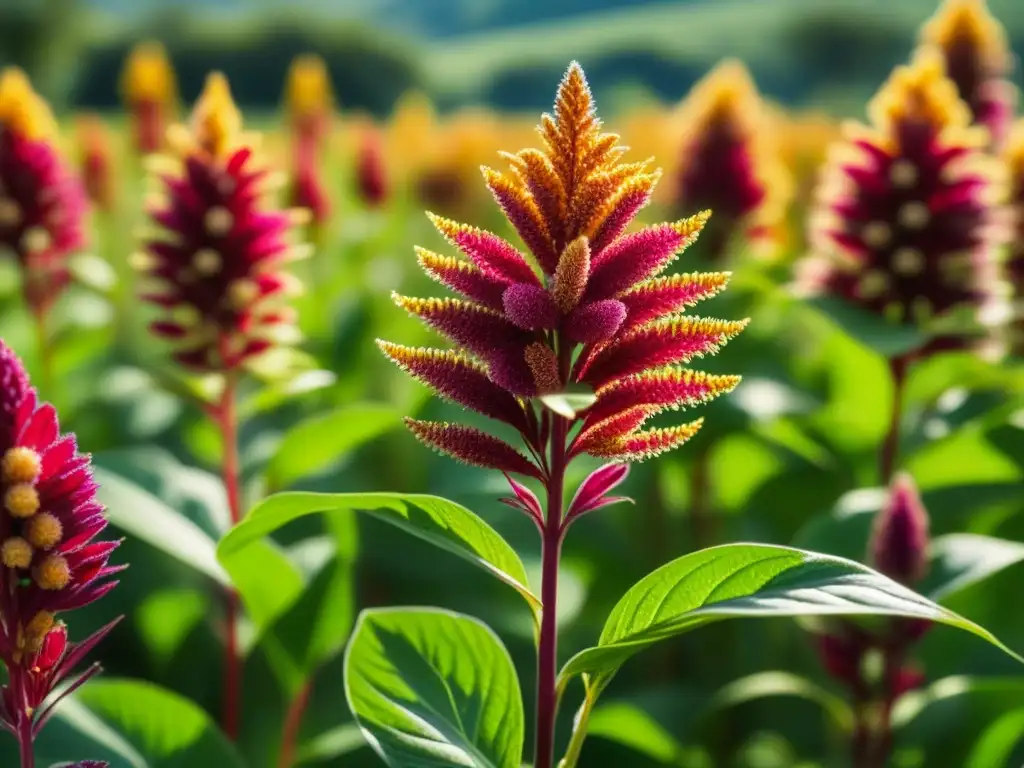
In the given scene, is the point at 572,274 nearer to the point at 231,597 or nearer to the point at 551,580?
the point at 551,580

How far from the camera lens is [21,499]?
943 mm

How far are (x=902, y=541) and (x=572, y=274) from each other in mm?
903

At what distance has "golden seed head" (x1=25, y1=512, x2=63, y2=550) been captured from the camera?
964 millimetres

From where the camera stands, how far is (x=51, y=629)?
3.32ft

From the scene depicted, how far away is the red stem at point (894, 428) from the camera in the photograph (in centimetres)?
236

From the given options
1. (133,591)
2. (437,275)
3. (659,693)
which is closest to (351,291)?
(133,591)

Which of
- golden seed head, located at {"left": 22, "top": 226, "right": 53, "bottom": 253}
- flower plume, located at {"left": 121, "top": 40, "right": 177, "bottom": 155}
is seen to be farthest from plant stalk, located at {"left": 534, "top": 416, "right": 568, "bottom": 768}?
flower plume, located at {"left": 121, "top": 40, "right": 177, "bottom": 155}

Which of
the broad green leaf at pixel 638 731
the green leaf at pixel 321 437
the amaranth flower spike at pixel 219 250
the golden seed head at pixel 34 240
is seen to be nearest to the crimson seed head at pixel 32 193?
the golden seed head at pixel 34 240

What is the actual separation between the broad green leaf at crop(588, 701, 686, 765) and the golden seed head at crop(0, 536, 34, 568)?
1304 mm

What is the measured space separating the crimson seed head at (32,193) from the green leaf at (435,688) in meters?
2.34

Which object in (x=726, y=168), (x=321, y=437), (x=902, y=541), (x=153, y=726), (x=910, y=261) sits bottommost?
(x=153, y=726)

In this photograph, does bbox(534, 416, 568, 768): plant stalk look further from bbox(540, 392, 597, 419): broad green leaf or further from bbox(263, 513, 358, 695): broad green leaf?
bbox(263, 513, 358, 695): broad green leaf

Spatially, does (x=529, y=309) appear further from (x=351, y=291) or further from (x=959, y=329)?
(x=351, y=291)

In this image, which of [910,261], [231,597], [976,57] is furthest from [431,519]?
[976,57]
